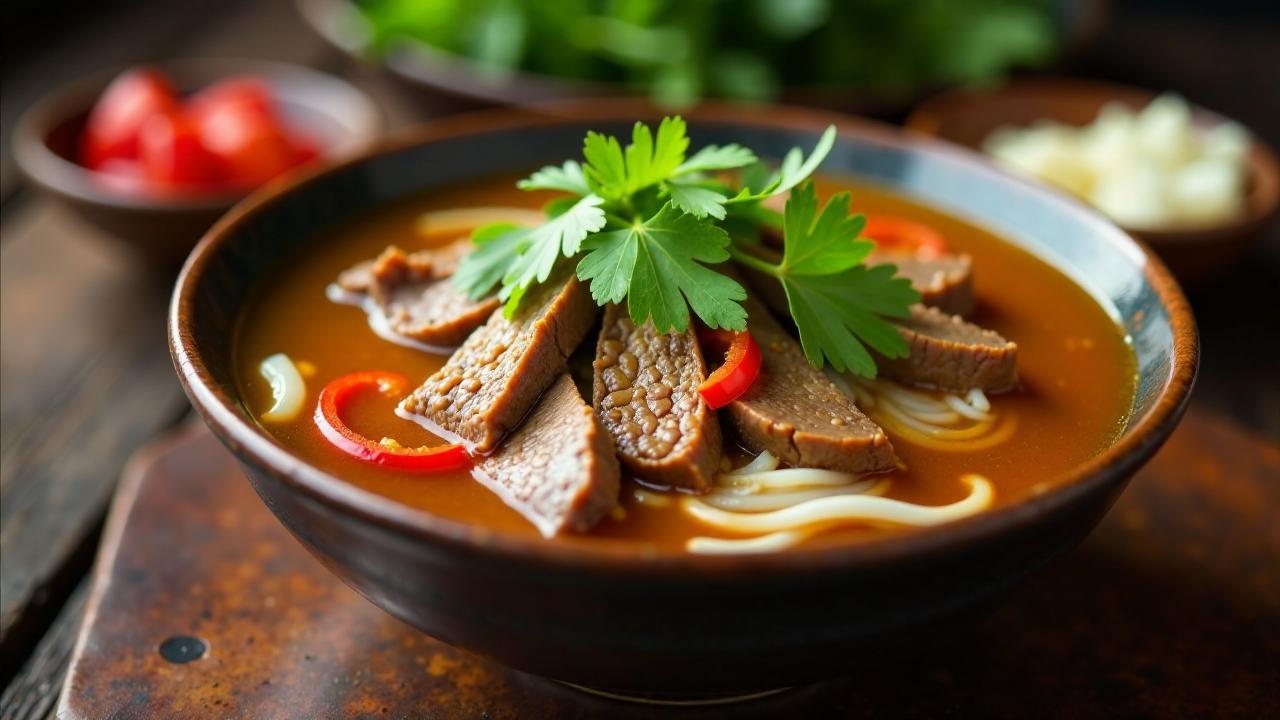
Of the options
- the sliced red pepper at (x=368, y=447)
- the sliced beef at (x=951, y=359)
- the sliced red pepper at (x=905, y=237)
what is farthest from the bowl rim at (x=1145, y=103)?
the sliced red pepper at (x=368, y=447)

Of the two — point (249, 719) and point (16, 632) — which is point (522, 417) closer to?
point (249, 719)

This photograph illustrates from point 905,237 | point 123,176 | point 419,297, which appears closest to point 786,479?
point 419,297

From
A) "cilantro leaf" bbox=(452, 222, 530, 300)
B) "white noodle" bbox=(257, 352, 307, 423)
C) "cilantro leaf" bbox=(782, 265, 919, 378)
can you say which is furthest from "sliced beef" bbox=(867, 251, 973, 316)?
"white noodle" bbox=(257, 352, 307, 423)

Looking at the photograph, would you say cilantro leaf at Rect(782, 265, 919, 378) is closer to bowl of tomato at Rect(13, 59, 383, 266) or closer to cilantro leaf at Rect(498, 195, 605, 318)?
cilantro leaf at Rect(498, 195, 605, 318)

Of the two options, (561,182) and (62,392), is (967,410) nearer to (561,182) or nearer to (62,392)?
(561,182)

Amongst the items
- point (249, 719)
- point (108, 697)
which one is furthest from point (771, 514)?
point (108, 697)

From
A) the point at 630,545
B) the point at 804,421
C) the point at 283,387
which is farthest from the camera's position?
the point at 283,387

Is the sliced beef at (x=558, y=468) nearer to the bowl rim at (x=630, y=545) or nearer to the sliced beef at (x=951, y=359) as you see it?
the bowl rim at (x=630, y=545)
